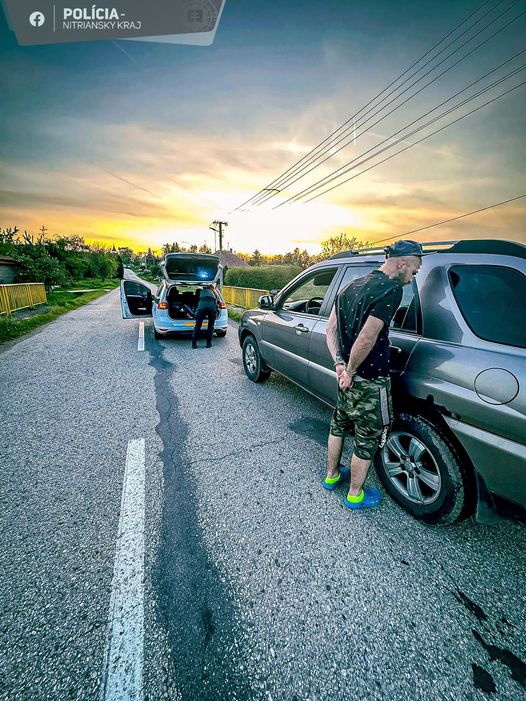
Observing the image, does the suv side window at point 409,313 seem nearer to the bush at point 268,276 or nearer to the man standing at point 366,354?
the man standing at point 366,354

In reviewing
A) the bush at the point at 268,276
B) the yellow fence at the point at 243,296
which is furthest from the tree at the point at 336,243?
the yellow fence at the point at 243,296

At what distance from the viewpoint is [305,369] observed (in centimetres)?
323

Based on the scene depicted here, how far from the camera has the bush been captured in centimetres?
2614

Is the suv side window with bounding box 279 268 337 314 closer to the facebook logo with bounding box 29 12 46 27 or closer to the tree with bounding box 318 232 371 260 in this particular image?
the facebook logo with bounding box 29 12 46 27

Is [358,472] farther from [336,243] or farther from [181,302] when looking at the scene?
[336,243]

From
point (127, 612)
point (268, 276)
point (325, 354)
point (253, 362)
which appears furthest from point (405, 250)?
point (268, 276)

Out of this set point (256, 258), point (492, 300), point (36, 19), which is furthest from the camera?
point (256, 258)

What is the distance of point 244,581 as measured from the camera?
1614mm

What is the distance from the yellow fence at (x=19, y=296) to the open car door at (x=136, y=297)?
175 inches

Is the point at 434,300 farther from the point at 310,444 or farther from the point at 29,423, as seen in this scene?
the point at 29,423

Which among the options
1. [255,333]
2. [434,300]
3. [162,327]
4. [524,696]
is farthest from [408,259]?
[162,327]

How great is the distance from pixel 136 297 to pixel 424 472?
9.70 meters

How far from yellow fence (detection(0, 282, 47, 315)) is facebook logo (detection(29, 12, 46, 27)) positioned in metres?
7.19

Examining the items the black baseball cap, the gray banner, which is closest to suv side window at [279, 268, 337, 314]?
the black baseball cap
